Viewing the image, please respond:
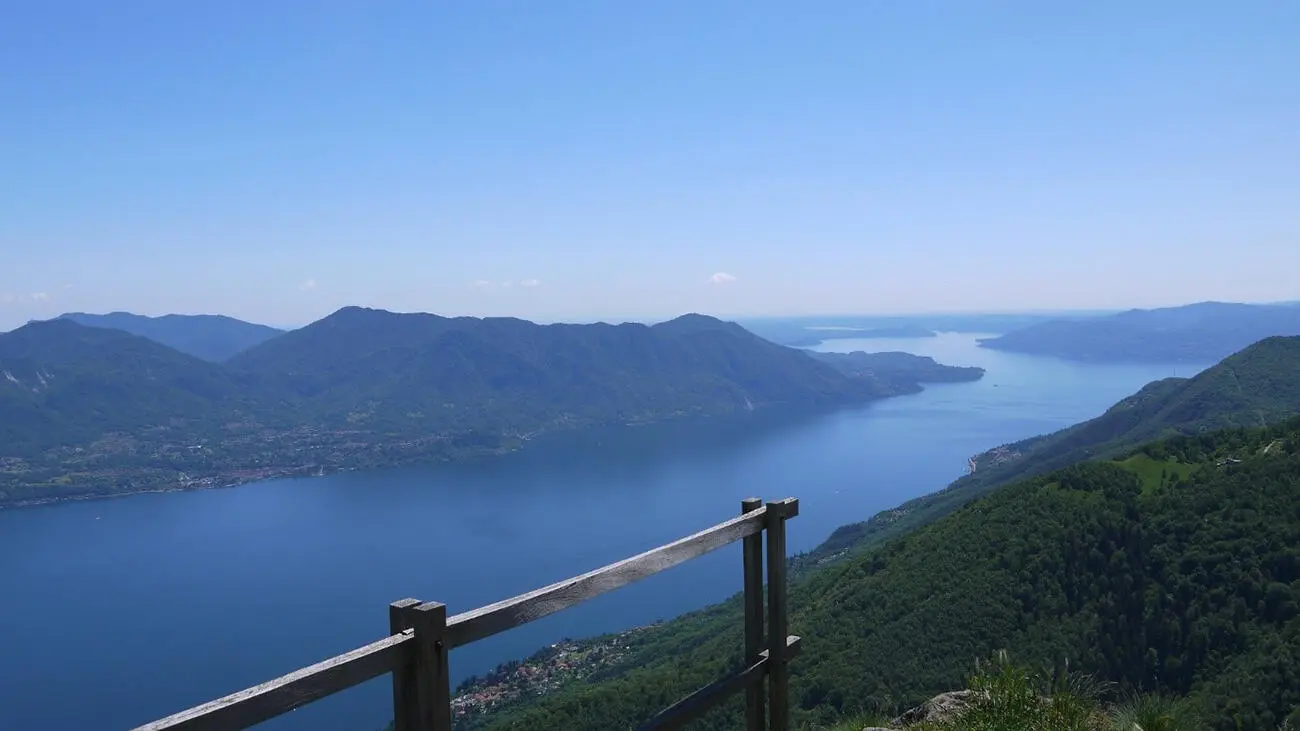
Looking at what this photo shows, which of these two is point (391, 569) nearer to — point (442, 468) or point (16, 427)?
point (442, 468)

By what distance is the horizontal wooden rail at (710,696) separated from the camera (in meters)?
3.10

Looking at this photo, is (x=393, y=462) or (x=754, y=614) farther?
(x=393, y=462)

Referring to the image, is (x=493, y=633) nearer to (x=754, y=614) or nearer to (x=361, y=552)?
(x=754, y=614)

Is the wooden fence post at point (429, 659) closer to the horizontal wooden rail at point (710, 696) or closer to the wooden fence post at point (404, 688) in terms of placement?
the wooden fence post at point (404, 688)

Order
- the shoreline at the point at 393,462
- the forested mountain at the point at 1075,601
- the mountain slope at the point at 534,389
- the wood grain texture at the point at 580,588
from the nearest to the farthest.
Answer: the wood grain texture at the point at 580,588 → the forested mountain at the point at 1075,601 → the shoreline at the point at 393,462 → the mountain slope at the point at 534,389

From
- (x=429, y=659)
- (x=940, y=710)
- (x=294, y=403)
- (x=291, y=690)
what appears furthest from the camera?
(x=294, y=403)

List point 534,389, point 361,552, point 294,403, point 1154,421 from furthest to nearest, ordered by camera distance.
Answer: point 534,389, point 294,403, point 1154,421, point 361,552

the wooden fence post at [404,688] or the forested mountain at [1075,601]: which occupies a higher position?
the wooden fence post at [404,688]

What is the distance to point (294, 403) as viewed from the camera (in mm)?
171375

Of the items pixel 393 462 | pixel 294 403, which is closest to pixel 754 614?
pixel 393 462

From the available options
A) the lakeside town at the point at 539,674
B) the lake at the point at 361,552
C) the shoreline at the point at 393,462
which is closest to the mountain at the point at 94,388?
the shoreline at the point at 393,462

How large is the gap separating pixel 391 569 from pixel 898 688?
4941 cm

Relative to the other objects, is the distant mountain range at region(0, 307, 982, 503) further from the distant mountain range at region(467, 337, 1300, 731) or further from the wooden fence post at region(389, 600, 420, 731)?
the wooden fence post at region(389, 600, 420, 731)

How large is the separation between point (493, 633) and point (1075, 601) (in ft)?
103
